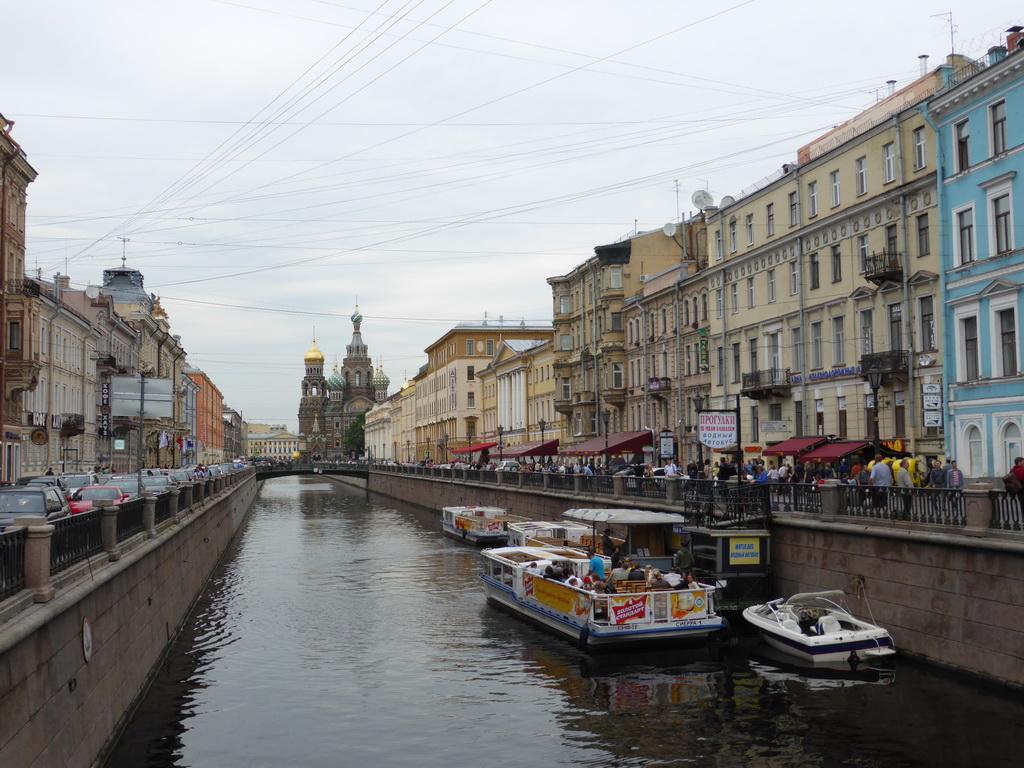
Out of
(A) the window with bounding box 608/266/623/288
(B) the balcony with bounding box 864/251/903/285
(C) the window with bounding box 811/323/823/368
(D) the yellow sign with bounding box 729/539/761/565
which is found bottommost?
(D) the yellow sign with bounding box 729/539/761/565

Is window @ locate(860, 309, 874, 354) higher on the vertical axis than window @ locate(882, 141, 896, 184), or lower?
lower

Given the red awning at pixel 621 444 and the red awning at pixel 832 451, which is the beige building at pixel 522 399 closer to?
the red awning at pixel 621 444

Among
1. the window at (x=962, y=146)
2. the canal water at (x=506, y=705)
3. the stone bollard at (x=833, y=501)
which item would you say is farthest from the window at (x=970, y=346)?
the canal water at (x=506, y=705)

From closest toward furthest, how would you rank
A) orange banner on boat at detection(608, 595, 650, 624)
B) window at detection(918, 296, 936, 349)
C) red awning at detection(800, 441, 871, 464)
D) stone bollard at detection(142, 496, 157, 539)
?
stone bollard at detection(142, 496, 157, 539) < orange banner on boat at detection(608, 595, 650, 624) < red awning at detection(800, 441, 871, 464) < window at detection(918, 296, 936, 349)

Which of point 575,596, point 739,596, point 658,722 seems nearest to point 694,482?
point 739,596

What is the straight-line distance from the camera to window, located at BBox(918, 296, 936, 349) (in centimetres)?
3528

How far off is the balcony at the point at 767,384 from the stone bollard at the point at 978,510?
2519cm

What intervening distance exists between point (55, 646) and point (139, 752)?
400 centimetres

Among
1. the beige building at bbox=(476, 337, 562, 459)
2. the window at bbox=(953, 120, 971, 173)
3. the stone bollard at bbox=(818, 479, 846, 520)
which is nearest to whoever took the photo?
the stone bollard at bbox=(818, 479, 846, 520)

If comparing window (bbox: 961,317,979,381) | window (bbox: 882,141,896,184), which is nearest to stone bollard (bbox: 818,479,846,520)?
window (bbox: 961,317,979,381)

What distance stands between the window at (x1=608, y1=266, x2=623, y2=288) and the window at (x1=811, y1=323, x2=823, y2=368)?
25.0m

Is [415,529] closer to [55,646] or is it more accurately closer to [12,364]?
[12,364]

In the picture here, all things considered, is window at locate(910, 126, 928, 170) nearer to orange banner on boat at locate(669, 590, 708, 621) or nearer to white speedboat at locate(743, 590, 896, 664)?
white speedboat at locate(743, 590, 896, 664)

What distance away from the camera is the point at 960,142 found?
3356 centimetres
